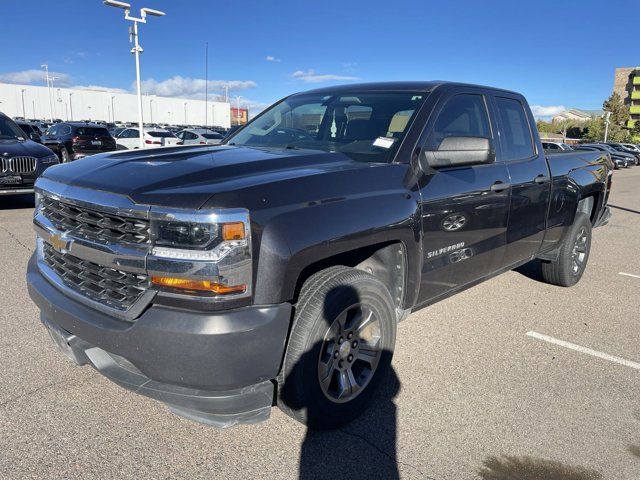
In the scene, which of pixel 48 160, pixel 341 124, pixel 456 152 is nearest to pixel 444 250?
pixel 456 152

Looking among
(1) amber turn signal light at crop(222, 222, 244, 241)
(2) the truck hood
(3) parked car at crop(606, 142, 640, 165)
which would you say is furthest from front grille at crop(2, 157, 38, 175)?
(3) parked car at crop(606, 142, 640, 165)

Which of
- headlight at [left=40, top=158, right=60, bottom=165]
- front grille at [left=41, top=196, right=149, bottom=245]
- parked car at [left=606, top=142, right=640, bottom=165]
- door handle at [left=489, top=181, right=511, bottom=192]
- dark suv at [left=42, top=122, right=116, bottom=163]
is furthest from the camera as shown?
parked car at [left=606, top=142, right=640, bottom=165]

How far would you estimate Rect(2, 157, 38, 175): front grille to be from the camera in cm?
877

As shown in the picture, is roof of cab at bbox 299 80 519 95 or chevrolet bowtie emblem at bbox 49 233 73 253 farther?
roof of cab at bbox 299 80 519 95

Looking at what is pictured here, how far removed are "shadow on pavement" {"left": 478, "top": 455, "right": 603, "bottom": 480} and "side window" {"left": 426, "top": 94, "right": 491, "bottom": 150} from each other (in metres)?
1.88

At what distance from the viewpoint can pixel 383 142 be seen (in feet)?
10.6

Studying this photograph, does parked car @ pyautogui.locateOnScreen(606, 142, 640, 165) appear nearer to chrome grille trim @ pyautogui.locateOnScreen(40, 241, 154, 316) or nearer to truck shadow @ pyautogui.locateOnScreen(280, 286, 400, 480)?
truck shadow @ pyautogui.locateOnScreen(280, 286, 400, 480)

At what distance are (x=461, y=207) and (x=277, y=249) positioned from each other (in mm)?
1629

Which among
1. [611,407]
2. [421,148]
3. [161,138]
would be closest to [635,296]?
[611,407]

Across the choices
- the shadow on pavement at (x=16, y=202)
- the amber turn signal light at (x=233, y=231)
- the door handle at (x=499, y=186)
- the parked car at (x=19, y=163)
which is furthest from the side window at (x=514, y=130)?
the shadow on pavement at (x=16, y=202)

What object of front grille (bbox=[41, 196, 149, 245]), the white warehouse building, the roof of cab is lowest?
front grille (bbox=[41, 196, 149, 245])

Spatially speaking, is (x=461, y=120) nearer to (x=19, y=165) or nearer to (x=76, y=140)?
(x=19, y=165)

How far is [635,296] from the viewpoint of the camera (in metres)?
5.55

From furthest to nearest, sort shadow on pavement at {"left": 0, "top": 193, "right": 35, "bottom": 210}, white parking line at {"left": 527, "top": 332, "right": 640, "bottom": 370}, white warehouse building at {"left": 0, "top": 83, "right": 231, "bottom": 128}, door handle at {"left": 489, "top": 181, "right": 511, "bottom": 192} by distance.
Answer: white warehouse building at {"left": 0, "top": 83, "right": 231, "bottom": 128}, shadow on pavement at {"left": 0, "top": 193, "right": 35, "bottom": 210}, white parking line at {"left": 527, "top": 332, "right": 640, "bottom": 370}, door handle at {"left": 489, "top": 181, "right": 511, "bottom": 192}
